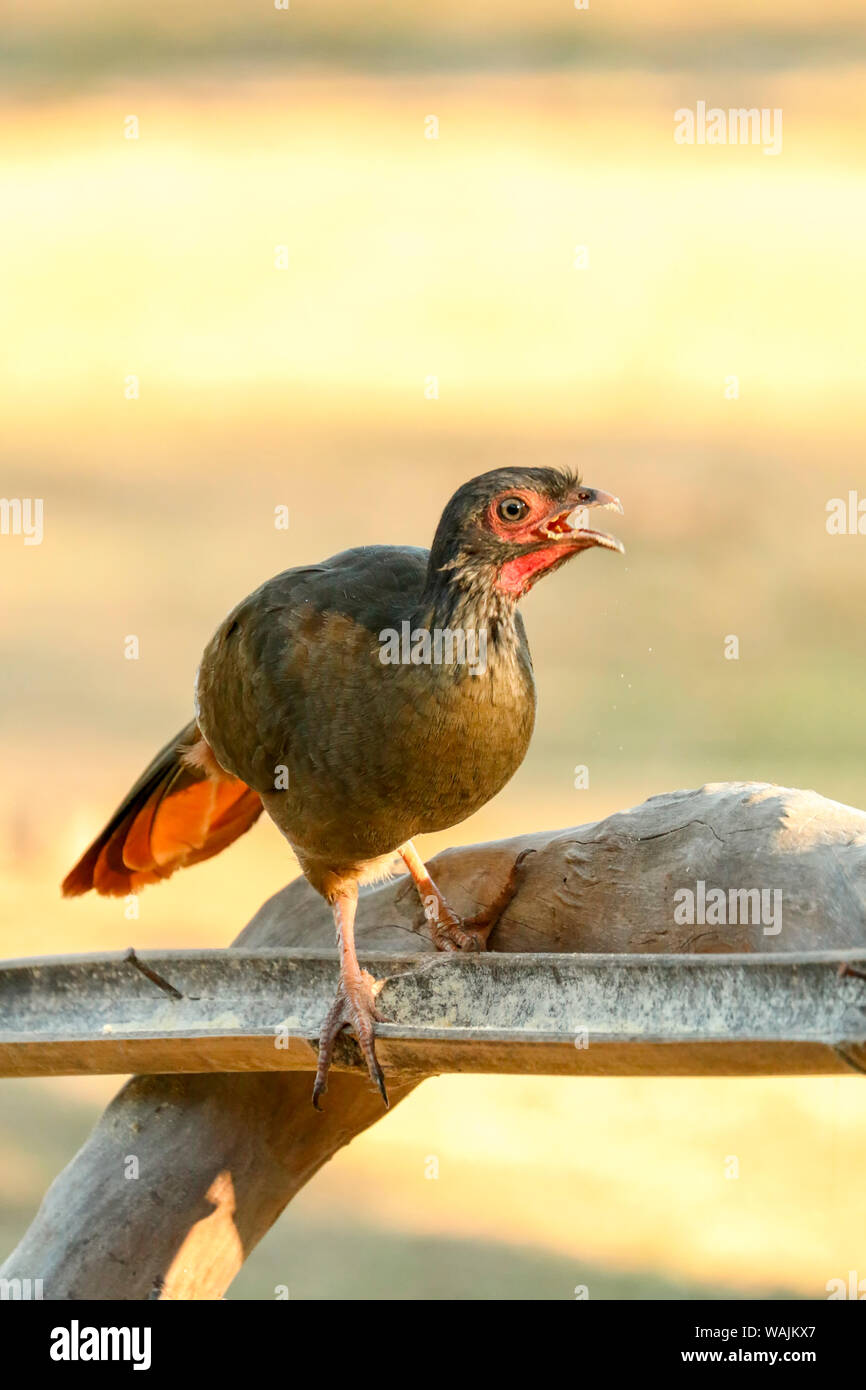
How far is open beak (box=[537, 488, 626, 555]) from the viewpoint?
11.1 ft

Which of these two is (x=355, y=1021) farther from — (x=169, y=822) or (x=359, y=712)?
(x=169, y=822)

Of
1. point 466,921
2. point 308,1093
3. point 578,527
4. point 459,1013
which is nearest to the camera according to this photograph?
point 459,1013

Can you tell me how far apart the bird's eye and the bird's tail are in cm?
125

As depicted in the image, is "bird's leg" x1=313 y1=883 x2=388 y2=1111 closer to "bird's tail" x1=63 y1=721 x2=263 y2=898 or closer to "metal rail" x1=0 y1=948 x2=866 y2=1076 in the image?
"metal rail" x1=0 y1=948 x2=866 y2=1076

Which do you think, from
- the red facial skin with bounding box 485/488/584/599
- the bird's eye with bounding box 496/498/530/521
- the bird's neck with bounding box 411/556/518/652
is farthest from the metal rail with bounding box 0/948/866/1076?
the bird's eye with bounding box 496/498/530/521

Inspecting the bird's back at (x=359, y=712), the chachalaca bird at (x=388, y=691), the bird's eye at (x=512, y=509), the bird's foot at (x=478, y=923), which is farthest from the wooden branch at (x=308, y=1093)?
the bird's eye at (x=512, y=509)

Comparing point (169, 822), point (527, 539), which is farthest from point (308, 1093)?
point (527, 539)

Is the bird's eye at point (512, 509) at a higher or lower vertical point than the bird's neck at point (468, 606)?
higher

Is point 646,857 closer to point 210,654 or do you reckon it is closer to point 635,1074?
point 635,1074

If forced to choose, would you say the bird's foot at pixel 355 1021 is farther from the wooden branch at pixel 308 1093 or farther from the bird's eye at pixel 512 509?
the bird's eye at pixel 512 509

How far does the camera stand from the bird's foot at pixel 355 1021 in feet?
10.9

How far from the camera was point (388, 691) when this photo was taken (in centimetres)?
344

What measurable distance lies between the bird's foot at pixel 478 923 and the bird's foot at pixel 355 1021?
1.26ft

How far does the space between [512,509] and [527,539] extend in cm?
8
